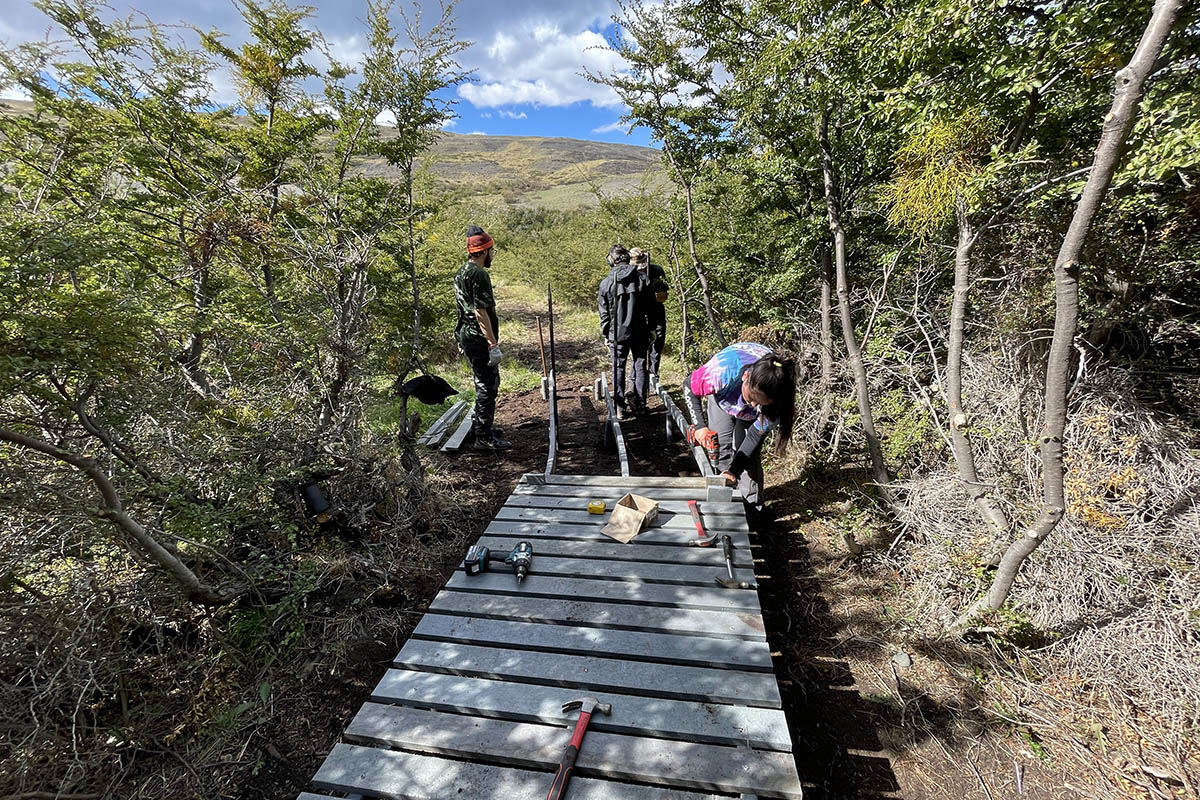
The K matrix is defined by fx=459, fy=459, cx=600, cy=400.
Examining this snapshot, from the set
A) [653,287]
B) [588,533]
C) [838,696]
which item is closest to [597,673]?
[588,533]

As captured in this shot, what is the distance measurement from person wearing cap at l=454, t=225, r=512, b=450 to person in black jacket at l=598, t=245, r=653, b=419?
1.44 m

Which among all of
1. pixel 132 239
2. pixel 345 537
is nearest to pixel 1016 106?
pixel 345 537

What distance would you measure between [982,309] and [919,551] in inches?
78.8

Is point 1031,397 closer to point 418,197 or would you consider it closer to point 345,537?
point 345,537

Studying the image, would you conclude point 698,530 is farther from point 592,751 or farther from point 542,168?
point 542,168

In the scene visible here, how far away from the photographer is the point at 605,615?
2.63 metres

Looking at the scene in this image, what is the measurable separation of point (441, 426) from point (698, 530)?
12.1ft

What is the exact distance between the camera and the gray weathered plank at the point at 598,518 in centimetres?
336

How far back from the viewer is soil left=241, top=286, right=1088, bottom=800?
2.13 m

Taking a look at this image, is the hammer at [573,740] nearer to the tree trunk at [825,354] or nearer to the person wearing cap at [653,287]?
the tree trunk at [825,354]

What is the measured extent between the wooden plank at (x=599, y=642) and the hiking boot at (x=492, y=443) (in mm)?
2778

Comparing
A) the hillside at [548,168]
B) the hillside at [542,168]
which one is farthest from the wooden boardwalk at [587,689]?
the hillside at [548,168]

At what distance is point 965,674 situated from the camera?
256 centimetres

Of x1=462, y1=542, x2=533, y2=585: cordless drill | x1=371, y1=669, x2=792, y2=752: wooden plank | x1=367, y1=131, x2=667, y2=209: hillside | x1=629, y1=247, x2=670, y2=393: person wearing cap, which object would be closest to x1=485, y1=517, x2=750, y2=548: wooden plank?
x1=462, y1=542, x2=533, y2=585: cordless drill
